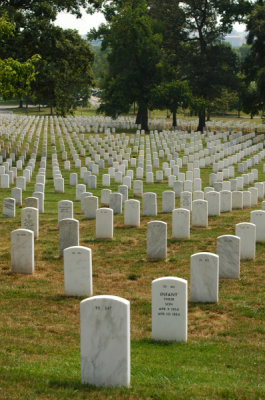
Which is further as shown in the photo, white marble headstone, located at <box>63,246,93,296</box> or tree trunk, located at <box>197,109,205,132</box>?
tree trunk, located at <box>197,109,205,132</box>

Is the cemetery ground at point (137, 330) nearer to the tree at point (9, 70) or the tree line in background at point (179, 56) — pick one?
the tree at point (9, 70)

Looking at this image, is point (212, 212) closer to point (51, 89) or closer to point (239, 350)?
point (239, 350)

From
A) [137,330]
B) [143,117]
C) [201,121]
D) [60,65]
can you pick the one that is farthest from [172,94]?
[137,330]

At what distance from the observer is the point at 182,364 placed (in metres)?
7.37

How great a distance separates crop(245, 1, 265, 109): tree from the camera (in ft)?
159

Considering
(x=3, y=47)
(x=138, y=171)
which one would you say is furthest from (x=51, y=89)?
(x=138, y=171)

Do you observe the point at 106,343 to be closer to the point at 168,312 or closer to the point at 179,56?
the point at 168,312

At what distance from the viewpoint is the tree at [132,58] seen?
52594 millimetres

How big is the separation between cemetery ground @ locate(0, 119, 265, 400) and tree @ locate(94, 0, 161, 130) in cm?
3886

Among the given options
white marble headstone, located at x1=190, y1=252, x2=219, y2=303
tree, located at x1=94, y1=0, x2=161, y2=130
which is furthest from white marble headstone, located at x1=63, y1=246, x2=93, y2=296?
tree, located at x1=94, y1=0, x2=161, y2=130

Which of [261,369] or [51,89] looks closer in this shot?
[261,369]

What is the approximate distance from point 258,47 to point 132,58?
35.2 feet

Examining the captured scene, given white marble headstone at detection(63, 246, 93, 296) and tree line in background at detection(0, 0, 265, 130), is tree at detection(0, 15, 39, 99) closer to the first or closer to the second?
white marble headstone at detection(63, 246, 93, 296)

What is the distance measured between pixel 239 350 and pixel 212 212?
1051cm
